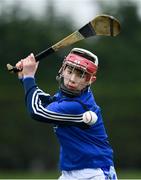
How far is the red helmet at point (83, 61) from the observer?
788 cm

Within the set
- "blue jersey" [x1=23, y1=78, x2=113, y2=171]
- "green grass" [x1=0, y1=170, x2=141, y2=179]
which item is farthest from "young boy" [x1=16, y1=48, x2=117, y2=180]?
"green grass" [x1=0, y1=170, x2=141, y2=179]

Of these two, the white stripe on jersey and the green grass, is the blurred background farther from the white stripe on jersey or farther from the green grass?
the white stripe on jersey

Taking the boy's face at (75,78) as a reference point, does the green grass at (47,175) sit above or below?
below

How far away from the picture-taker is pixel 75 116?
25.6 feet

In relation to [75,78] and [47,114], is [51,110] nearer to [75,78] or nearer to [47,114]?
[47,114]

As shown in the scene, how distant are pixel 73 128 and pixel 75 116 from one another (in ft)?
0.50

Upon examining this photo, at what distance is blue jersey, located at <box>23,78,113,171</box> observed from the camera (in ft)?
25.5

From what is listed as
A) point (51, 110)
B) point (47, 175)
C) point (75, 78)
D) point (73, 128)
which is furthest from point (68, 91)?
point (47, 175)

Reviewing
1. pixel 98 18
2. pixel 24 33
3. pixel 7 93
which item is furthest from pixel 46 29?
pixel 98 18

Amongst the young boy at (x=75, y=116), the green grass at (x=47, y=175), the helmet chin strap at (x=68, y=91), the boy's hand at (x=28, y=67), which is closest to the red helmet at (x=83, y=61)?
the young boy at (x=75, y=116)

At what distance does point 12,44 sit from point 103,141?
2507 cm

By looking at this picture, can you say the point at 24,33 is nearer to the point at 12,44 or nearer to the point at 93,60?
the point at 12,44

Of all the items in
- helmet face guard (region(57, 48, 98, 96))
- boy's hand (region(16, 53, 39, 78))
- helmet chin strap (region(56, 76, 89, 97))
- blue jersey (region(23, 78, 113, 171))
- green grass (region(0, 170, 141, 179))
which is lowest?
green grass (region(0, 170, 141, 179))

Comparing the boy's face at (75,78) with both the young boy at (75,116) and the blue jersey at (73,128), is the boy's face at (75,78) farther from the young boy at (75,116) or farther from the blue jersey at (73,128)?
the blue jersey at (73,128)
